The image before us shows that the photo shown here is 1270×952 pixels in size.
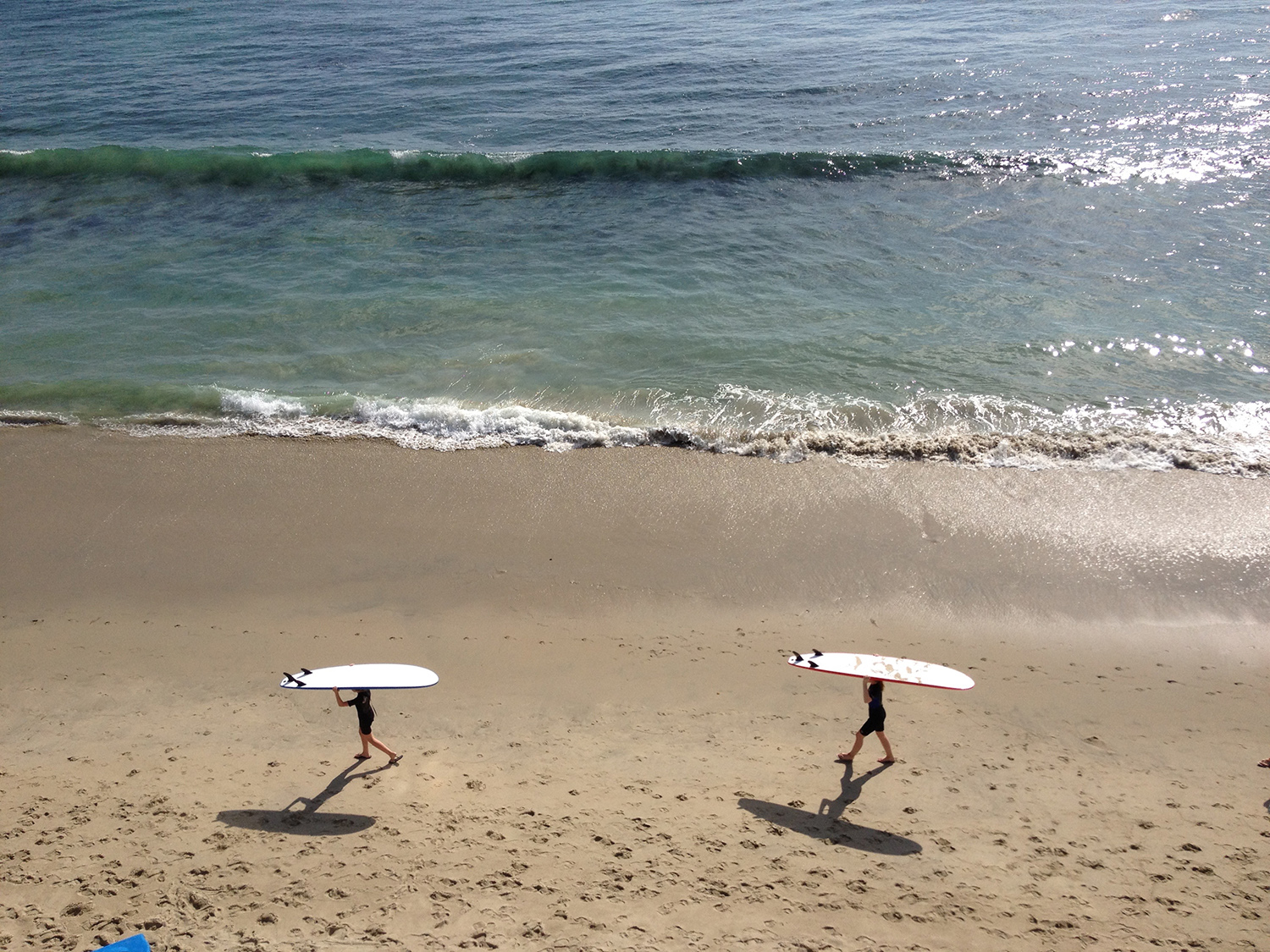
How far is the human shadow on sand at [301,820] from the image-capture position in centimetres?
666

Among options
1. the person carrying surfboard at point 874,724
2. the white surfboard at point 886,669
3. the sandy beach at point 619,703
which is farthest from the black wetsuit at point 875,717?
the sandy beach at point 619,703

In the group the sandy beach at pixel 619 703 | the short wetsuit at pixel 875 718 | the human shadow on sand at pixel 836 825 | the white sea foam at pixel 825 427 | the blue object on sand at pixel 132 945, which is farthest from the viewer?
the white sea foam at pixel 825 427

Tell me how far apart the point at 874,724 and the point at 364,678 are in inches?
176

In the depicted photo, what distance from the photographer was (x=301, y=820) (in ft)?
22.2

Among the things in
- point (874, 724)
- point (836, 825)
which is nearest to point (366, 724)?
point (836, 825)

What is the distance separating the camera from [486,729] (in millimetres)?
7824

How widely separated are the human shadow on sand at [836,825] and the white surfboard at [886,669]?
3.10ft

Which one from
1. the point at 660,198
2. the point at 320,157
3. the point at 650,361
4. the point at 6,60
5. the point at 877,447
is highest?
the point at 6,60

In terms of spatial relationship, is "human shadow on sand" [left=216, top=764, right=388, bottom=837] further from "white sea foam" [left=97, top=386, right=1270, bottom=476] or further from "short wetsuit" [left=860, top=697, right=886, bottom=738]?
"white sea foam" [left=97, top=386, right=1270, bottom=476]

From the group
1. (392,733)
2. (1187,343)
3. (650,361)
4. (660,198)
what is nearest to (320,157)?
(660,198)

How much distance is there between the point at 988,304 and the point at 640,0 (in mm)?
23884

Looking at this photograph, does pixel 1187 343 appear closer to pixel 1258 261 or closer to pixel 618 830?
pixel 1258 261

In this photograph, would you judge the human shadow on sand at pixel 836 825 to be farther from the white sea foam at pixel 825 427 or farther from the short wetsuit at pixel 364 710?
the white sea foam at pixel 825 427

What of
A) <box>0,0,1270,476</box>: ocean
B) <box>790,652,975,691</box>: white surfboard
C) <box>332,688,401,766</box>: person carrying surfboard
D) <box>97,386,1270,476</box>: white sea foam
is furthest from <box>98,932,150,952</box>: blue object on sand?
<box>0,0,1270,476</box>: ocean
